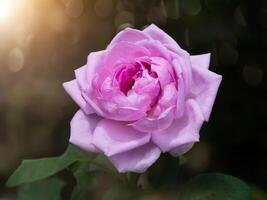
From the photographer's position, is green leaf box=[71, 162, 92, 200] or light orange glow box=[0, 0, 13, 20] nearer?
green leaf box=[71, 162, 92, 200]

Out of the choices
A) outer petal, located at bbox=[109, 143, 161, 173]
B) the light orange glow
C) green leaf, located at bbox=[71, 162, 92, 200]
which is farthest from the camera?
the light orange glow

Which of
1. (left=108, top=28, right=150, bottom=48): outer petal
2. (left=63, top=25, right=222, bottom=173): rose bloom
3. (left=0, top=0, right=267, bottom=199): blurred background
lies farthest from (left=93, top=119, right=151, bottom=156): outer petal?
(left=0, top=0, right=267, bottom=199): blurred background

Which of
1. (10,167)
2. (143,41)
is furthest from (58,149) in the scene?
(143,41)

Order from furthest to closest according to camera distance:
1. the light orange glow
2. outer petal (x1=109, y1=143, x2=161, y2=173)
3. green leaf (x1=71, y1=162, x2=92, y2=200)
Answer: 1. the light orange glow
2. green leaf (x1=71, y1=162, x2=92, y2=200)
3. outer petal (x1=109, y1=143, x2=161, y2=173)

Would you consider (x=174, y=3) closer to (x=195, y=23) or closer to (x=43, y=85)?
(x=195, y=23)

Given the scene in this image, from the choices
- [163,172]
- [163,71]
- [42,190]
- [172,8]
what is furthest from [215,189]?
[172,8]

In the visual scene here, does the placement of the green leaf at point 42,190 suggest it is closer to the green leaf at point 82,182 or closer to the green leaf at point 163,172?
the green leaf at point 82,182

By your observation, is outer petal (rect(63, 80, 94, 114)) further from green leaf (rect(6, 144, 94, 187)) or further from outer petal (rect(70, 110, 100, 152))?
green leaf (rect(6, 144, 94, 187))
